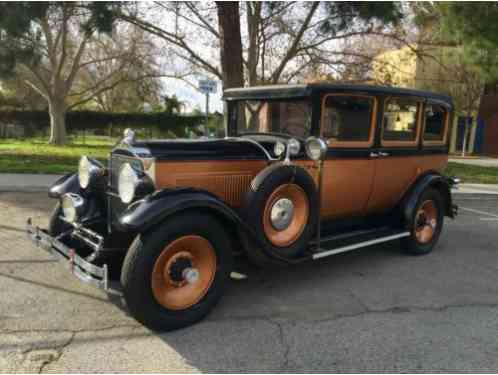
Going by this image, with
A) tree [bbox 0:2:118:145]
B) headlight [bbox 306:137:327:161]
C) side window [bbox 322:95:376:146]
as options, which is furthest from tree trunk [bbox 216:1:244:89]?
headlight [bbox 306:137:327:161]

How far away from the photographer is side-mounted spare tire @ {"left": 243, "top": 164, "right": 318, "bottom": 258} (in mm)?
3473

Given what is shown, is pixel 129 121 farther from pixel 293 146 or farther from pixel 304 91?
pixel 293 146

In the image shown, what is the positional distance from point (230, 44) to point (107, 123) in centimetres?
2019

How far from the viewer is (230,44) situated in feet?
31.0

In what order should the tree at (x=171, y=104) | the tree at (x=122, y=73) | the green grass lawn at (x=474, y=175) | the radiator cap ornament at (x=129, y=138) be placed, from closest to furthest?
1. the radiator cap ornament at (x=129, y=138)
2. the green grass lawn at (x=474, y=175)
3. the tree at (x=122, y=73)
4. the tree at (x=171, y=104)

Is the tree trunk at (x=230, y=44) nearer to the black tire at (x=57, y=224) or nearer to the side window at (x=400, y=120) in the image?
the side window at (x=400, y=120)

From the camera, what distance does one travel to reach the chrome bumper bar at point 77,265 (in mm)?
2912

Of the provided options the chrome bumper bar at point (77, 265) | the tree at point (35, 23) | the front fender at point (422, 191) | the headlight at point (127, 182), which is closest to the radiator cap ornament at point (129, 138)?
the headlight at point (127, 182)

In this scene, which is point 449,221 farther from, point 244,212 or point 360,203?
point 244,212

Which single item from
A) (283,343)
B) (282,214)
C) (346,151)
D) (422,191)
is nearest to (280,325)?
(283,343)

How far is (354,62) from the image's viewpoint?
12.7m

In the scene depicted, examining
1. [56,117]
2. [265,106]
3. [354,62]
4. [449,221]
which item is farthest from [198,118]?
[265,106]

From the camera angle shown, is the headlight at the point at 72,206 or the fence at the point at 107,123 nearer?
the headlight at the point at 72,206

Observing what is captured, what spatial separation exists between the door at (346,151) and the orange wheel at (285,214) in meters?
0.53
